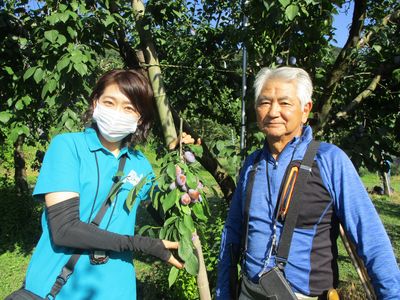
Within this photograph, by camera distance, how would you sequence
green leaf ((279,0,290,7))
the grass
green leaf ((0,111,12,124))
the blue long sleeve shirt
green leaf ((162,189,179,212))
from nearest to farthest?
the blue long sleeve shirt → green leaf ((162,189,179,212)) → green leaf ((279,0,290,7)) → green leaf ((0,111,12,124)) → the grass

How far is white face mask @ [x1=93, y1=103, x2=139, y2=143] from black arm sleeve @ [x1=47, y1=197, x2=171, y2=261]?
0.83ft

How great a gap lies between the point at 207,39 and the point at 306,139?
2516mm

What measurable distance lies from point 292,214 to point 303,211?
35 mm

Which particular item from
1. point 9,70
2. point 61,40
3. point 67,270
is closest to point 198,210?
point 67,270

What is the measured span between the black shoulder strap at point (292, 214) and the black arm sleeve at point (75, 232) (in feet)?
1.55

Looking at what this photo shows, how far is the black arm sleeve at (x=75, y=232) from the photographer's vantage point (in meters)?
1.20

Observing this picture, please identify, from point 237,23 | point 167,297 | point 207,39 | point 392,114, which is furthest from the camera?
point 207,39

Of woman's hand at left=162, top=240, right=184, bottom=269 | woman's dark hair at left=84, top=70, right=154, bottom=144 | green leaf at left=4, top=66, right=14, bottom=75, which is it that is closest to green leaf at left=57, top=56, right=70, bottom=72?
woman's dark hair at left=84, top=70, right=154, bottom=144

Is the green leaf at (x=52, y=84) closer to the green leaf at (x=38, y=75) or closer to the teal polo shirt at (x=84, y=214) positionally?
the green leaf at (x=38, y=75)

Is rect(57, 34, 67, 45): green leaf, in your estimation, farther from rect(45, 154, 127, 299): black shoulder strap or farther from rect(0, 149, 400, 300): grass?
rect(45, 154, 127, 299): black shoulder strap

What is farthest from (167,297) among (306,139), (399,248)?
(399,248)

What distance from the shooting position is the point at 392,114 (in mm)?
3025

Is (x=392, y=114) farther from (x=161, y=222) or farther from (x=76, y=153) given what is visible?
(x=76, y=153)

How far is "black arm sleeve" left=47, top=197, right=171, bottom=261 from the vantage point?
1196 millimetres
